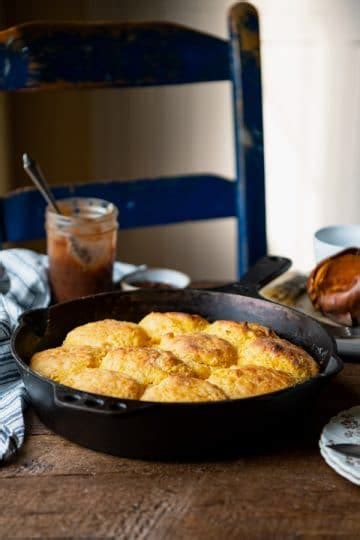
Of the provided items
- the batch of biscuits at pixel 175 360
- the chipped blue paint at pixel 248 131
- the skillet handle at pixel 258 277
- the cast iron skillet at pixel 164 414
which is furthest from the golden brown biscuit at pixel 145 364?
the chipped blue paint at pixel 248 131

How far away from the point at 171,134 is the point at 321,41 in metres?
0.66

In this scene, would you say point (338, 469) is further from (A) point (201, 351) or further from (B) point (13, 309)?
(B) point (13, 309)

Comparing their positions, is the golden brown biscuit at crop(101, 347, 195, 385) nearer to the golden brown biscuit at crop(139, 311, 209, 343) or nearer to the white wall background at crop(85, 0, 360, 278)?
the golden brown biscuit at crop(139, 311, 209, 343)

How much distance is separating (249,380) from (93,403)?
0.21 meters

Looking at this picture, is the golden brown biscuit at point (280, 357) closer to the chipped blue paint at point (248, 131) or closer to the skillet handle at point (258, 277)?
the skillet handle at point (258, 277)

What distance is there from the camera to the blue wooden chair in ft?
5.22

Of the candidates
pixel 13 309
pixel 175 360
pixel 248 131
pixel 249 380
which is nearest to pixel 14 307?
pixel 13 309

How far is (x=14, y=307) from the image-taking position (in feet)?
4.30

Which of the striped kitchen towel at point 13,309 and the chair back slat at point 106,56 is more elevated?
the chair back slat at point 106,56

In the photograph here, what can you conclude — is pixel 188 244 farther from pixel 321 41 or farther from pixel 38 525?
pixel 38 525

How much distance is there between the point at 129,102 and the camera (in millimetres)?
3070

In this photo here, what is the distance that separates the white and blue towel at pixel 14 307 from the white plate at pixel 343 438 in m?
0.36

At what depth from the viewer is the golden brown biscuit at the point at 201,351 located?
102cm

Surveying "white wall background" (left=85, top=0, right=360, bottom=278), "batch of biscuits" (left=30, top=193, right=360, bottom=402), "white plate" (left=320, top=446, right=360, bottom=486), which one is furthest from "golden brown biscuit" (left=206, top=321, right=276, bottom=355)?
"white wall background" (left=85, top=0, right=360, bottom=278)
